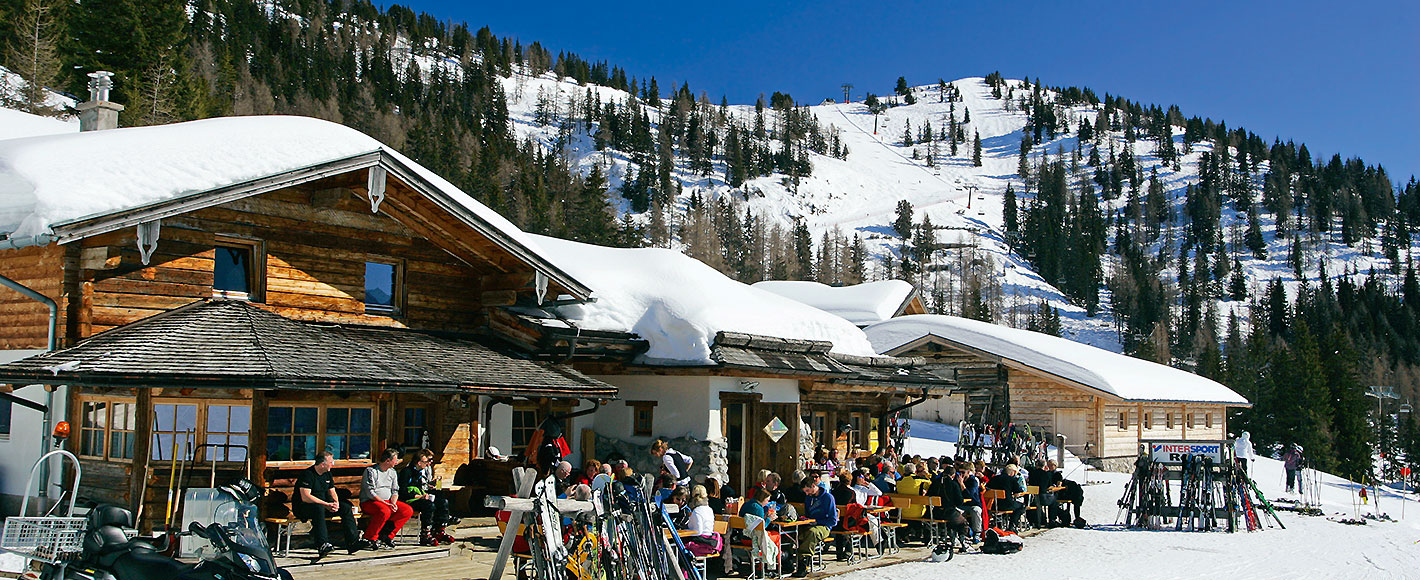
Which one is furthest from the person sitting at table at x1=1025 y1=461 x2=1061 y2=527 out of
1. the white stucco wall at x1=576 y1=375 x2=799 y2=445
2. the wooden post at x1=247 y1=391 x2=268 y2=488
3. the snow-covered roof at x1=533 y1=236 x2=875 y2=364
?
the wooden post at x1=247 y1=391 x2=268 y2=488

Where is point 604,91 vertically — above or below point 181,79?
above

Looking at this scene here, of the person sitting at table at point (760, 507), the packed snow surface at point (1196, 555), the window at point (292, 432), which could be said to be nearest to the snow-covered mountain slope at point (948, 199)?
the packed snow surface at point (1196, 555)

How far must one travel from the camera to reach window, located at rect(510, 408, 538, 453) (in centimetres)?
1639

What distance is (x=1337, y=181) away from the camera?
161 meters

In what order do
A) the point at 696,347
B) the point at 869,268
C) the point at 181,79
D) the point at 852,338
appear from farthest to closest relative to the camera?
the point at 869,268
the point at 181,79
the point at 852,338
the point at 696,347

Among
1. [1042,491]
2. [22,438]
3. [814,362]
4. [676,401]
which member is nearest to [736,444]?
[676,401]

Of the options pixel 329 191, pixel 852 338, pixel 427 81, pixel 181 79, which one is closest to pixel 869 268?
pixel 427 81

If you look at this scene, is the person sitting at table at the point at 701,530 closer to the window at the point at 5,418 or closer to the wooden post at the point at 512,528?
the wooden post at the point at 512,528

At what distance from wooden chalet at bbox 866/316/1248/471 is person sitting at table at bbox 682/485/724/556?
20079 mm

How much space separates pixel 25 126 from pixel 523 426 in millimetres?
12893

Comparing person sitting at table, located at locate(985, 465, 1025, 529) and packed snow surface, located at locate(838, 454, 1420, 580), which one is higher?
person sitting at table, located at locate(985, 465, 1025, 529)

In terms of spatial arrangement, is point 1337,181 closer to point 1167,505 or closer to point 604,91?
point 604,91

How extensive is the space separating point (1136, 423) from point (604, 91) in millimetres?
145468

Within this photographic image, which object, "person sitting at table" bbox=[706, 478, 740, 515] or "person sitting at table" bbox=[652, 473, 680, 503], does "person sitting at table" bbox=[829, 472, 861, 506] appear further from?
"person sitting at table" bbox=[652, 473, 680, 503]
